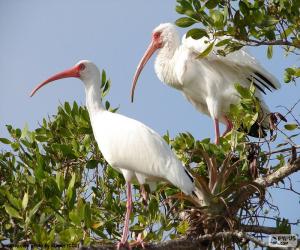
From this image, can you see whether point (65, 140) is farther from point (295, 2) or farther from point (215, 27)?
point (295, 2)

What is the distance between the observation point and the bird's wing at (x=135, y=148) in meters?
6.75

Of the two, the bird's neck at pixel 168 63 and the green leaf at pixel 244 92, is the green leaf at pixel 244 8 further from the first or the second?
the bird's neck at pixel 168 63

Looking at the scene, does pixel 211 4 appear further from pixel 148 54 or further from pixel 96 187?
pixel 148 54

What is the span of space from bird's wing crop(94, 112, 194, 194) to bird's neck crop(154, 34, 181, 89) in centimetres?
265

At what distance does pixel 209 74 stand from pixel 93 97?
243cm

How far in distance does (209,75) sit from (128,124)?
2.64 meters

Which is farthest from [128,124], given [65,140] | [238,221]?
[238,221]

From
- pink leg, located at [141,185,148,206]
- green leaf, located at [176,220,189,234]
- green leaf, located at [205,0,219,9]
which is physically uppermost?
green leaf, located at [205,0,219,9]

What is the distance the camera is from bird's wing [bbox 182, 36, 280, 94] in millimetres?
9227

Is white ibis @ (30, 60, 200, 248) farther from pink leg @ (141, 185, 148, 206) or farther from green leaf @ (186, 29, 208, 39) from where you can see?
green leaf @ (186, 29, 208, 39)

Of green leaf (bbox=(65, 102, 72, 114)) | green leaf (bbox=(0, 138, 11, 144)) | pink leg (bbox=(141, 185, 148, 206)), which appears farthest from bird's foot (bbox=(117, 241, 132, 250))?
green leaf (bbox=(0, 138, 11, 144))

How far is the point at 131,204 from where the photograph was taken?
675 cm

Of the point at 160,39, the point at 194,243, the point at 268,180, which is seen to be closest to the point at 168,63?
the point at 160,39

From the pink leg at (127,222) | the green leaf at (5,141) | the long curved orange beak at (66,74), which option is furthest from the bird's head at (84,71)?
the pink leg at (127,222)
